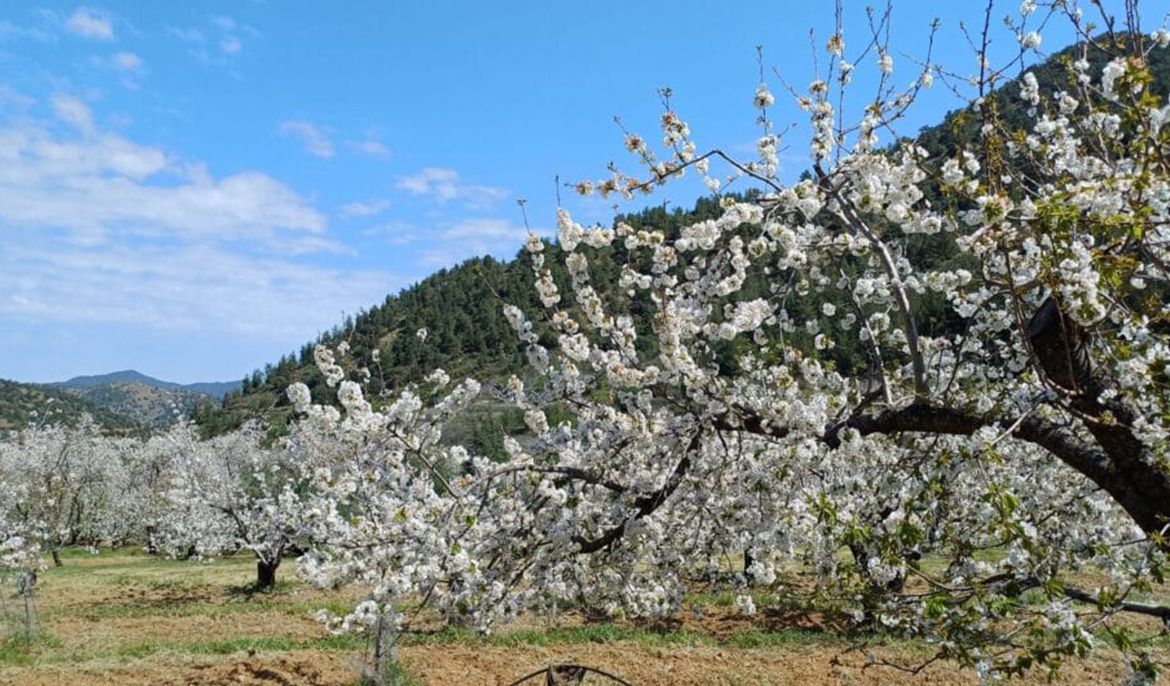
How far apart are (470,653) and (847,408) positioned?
29.5ft

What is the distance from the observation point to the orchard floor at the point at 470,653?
34.3ft

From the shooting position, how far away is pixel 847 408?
5.71 m

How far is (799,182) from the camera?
5121 mm

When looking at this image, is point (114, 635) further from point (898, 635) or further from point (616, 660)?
point (898, 635)

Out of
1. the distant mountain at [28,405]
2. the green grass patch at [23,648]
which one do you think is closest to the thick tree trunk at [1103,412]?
the green grass patch at [23,648]

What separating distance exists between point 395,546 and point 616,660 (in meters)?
7.21

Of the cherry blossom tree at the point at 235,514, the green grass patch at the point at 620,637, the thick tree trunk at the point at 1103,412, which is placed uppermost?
the thick tree trunk at the point at 1103,412

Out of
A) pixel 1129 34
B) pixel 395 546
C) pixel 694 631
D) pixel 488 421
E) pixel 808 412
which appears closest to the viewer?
pixel 1129 34

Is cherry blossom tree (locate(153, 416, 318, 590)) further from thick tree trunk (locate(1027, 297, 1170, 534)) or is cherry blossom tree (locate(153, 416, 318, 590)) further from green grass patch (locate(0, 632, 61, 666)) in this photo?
thick tree trunk (locate(1027, 297, 1170, 534))

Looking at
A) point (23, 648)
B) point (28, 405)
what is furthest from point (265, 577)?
point (28, 405)

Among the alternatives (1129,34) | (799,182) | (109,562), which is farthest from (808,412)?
(109,562)

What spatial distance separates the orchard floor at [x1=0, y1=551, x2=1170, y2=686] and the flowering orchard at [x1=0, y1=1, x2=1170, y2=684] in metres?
2.40

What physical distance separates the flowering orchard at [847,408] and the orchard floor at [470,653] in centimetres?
240

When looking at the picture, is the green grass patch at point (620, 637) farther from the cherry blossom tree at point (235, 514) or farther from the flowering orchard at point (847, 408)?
the flowering orchard at point (847, 408)
